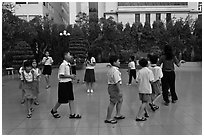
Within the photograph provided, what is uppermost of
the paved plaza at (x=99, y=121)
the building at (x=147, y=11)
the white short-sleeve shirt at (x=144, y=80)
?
the building at (x=147, y=11)

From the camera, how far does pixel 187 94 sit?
8414 millimetres

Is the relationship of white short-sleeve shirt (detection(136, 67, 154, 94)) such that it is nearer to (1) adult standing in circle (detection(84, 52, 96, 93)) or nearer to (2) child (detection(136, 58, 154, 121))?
(2) child (detection(136, 58, 154, 121))

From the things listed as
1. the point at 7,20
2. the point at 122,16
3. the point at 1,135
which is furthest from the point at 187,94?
the point at 122,16

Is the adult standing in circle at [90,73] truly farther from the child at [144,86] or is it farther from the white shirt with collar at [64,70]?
the child at [144,86]

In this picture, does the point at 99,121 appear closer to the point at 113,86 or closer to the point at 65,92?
the point at 113,86

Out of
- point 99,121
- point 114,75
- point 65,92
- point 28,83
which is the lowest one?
point 99,121

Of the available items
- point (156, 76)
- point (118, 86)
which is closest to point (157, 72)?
point (156, 76)

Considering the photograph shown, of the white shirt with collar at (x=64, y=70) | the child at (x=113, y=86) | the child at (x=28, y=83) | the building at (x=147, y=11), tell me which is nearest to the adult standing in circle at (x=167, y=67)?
the child at (x=113, y=86)

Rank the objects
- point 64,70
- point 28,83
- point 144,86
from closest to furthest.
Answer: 1. point 144,86
2. point 64,70
3. point 28,83

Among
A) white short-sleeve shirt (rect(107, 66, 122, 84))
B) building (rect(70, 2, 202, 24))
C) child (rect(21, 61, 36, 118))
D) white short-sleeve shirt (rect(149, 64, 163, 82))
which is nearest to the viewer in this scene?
white short-sleeve shirt (rect(107, 66, 122, 84))

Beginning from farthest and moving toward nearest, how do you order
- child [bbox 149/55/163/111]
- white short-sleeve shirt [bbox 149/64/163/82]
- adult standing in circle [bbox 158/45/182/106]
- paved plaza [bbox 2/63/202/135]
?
adult standing in circle [bbox 158/45/182/106]
white short-sleeve shirt [bbox 149/64/163/82]
child [bbox 149/55/163/111]
paved plaza [bbox 2/63/202/135]

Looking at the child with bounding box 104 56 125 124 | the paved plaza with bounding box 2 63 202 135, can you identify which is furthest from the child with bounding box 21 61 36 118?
the child with bounding box 104 56 125 124

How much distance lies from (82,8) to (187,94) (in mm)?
61011

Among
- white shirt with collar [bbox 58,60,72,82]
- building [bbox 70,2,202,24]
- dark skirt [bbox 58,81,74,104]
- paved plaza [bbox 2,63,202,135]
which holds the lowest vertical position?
paved plaza [bbox 2,63,202,135]
